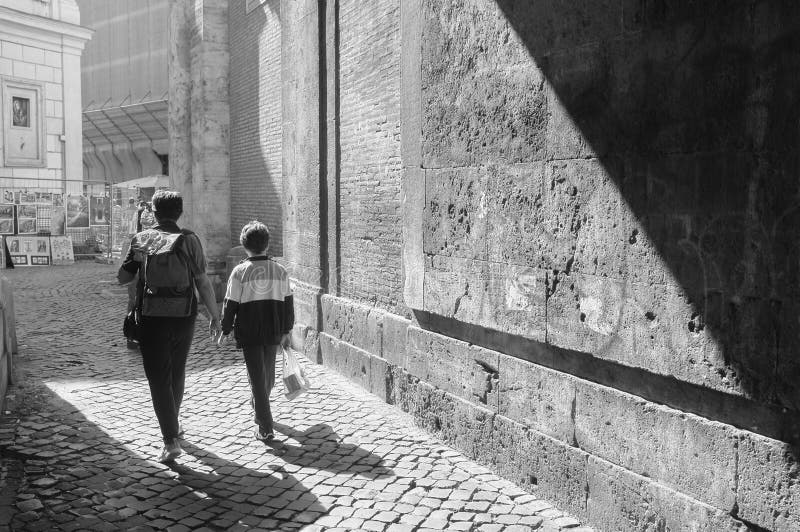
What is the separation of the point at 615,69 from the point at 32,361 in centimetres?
708

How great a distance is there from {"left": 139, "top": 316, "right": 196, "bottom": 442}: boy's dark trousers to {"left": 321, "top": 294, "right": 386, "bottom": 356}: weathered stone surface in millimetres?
2167

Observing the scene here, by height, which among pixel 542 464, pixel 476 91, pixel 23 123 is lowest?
pixel 542 464

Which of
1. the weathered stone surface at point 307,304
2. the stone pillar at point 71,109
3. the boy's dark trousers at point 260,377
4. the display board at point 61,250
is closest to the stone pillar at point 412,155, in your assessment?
the boy's dark trousers at point 260,377

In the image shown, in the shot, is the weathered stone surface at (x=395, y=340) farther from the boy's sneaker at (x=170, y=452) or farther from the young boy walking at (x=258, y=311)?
the boy's sneaker at (x=170, y=452)

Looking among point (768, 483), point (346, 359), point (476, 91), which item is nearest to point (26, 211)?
point (346, 359)

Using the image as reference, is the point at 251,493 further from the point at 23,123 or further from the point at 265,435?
the point at 23,123

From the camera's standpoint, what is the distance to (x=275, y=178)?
41.1ft

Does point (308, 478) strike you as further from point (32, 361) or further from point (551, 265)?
point (32, 361)

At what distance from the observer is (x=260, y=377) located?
221 inches

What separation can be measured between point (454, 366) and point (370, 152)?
2760 mm

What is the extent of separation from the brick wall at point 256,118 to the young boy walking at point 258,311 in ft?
21.8

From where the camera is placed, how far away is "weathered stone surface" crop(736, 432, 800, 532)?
3.15m

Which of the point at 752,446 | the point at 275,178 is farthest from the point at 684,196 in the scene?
the point at 275,178

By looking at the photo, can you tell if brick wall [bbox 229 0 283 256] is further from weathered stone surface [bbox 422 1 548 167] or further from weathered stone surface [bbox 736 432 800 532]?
weathered stone surface [bbox 736 432 800 532]
